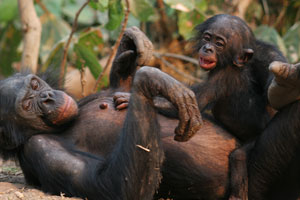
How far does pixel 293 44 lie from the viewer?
7.80m

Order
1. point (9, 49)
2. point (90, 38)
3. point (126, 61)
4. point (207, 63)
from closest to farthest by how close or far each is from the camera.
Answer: point (207, 63)
point (126, 61)
point (90, 38)
point (9, 49)

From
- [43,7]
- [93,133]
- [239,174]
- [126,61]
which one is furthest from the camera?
[43,7]

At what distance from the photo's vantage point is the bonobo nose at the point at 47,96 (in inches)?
153

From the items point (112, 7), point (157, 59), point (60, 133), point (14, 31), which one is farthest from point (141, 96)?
point (14, 31)

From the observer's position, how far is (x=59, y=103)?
12.7ft

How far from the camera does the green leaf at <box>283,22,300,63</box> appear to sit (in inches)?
304

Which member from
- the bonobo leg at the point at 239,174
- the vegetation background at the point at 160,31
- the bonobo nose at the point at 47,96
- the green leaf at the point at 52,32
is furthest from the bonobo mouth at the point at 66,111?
the green leaf at the point at 52,32

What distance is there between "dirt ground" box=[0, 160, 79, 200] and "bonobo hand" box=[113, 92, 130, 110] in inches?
35.1

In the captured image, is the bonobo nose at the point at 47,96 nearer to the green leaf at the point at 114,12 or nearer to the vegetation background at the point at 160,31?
the green leaf at the point at 114,12

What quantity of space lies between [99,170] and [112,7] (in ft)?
9.00

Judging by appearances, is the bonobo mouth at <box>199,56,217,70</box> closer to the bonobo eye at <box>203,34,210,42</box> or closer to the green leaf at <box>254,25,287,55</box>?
the bonobo eye at <box>203,34,210,42</box>

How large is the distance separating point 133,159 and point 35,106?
3.92ft

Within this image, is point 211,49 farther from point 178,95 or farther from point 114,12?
point 114,12

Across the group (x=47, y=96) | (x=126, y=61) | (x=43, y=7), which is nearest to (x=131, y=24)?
(x=43, y=7)
